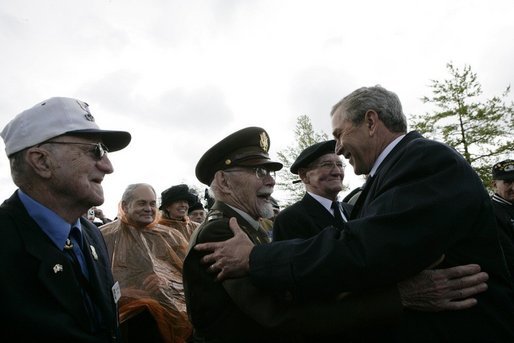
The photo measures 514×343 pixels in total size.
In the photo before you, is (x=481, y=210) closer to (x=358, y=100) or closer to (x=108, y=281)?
(x=358, y=100)

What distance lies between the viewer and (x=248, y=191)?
296cm

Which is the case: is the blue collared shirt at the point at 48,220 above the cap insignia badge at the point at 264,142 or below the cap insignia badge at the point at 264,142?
below

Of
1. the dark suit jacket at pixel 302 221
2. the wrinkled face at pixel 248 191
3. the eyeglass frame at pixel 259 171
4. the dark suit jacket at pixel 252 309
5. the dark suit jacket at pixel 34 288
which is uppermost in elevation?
the eyeglass frame at pixel 259 171

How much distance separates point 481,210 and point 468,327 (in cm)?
56

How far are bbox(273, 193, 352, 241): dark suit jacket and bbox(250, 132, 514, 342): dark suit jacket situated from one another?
6.17 feet

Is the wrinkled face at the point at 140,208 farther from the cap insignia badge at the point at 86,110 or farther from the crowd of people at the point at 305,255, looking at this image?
the cap insignia badge at the point at 86,110

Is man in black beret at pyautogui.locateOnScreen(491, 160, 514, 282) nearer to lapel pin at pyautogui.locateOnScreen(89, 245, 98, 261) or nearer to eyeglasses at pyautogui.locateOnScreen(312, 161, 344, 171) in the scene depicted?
eyeglasses at pyautogui.locateOnScreen(312, 161, 344, 171)

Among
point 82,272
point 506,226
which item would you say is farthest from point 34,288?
point 506,226

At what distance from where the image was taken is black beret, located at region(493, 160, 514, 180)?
6223mm

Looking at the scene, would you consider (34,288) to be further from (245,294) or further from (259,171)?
(259,171)

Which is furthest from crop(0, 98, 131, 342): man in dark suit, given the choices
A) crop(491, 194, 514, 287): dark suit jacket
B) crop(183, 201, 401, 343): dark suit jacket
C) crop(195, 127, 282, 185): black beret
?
crop(491, 194, 514, 287): dark suit jacket

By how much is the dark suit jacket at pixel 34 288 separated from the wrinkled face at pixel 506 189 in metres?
6.21

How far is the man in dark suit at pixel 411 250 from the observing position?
1.81 metres

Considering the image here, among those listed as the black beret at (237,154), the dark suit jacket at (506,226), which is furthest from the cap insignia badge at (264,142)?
the dark suit jacket at (506,226)
